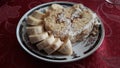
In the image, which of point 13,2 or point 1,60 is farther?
point 13,2

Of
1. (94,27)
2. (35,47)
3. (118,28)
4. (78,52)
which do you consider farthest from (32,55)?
(118,28)

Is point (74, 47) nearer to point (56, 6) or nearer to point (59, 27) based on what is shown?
point (59, 27)

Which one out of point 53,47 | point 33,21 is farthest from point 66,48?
point 33,21

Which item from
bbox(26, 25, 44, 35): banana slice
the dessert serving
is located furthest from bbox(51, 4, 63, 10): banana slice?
bbox(26, 25, 44, 35): banana slice

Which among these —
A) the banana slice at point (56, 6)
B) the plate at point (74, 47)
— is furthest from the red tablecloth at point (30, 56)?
the banana slice at point (56, 6)

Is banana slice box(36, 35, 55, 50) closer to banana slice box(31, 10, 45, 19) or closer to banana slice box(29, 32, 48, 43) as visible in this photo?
banana slice box(29, 32, 48, 43)

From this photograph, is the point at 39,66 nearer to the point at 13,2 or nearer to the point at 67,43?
the point at 67,43
